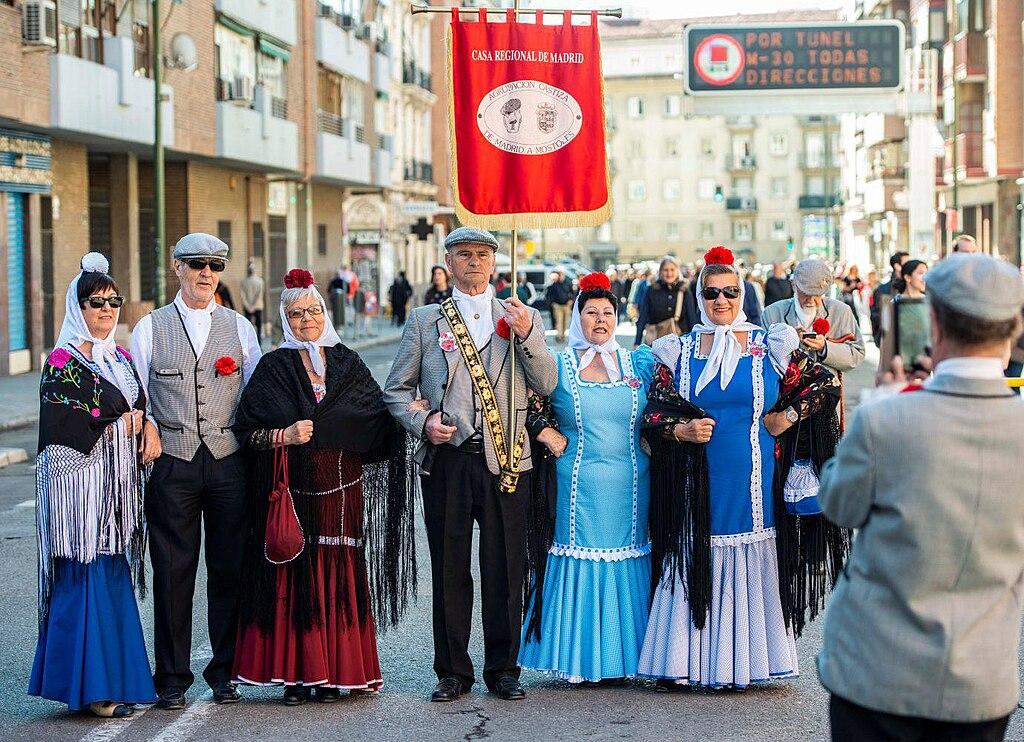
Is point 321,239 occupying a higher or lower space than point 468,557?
higher

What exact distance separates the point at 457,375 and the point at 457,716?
1393 mm

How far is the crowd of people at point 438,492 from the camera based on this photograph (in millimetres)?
6559

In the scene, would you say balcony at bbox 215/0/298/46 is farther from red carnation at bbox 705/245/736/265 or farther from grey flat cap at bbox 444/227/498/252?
red carnation at bbox 705/245/736/265

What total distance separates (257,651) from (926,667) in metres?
3.64

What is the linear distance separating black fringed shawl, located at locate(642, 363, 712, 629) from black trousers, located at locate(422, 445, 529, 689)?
0.57m

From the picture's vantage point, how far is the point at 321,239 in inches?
1892

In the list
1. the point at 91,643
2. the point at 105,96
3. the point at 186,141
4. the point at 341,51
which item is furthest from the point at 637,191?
the point at 91,643

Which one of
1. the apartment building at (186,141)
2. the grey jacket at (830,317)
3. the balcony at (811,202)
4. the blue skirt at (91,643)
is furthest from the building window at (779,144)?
the blue skirt at (91,643)

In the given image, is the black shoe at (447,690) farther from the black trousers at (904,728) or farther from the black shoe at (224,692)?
the black trousers at (904,728)

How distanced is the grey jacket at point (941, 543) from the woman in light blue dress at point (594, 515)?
3.20 meters

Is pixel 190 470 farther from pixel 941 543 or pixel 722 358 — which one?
pixel 941 543

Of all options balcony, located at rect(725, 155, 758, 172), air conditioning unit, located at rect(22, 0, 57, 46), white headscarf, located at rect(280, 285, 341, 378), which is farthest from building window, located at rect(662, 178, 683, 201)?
white headscarf, located at rect(280, 285, 341, 378)

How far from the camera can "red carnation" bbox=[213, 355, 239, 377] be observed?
667cm

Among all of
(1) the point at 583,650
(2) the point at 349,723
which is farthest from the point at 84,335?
(1) the point at 583,650
